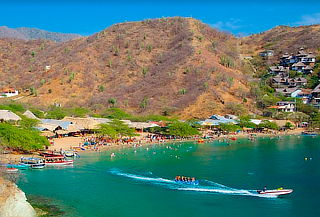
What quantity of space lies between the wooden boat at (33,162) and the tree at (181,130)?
2825cm

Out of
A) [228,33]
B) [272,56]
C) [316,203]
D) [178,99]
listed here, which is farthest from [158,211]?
[228,33]

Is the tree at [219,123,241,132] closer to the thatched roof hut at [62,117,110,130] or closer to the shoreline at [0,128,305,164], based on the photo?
the shoreline at [0,128,305,164]

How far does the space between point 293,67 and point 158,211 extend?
9940 cm

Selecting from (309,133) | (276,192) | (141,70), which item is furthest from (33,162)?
(141,70)

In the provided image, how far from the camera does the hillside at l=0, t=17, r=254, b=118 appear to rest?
99.6 metres

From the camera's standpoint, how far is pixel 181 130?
72562mm

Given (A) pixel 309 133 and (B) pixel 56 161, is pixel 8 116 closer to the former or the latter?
(B) pixel 56 161

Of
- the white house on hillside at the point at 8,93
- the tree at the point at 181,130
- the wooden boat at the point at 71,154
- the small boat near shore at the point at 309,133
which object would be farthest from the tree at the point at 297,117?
the white house on hillside at the point at 8,93

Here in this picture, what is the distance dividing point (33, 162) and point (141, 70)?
250 feet

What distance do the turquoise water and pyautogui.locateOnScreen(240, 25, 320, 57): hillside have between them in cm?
8303

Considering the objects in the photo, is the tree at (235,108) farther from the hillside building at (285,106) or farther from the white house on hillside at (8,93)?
the white house on hillside at (8,93)

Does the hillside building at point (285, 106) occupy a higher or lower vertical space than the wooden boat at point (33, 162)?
higher

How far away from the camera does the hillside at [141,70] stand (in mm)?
99600

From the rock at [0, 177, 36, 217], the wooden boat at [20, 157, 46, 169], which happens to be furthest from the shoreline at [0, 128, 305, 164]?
the rock at [0, 177, 36, 217]
